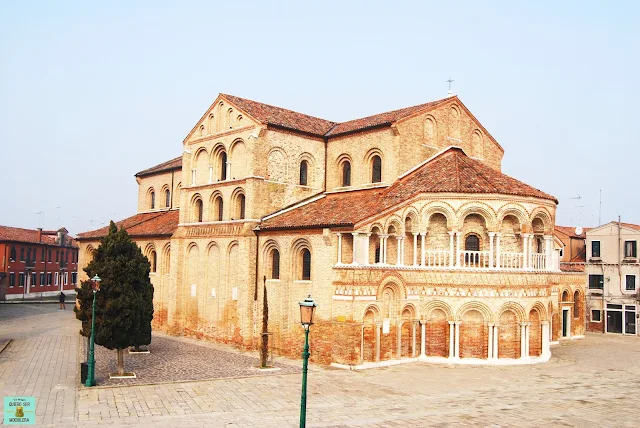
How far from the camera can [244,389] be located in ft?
67.3

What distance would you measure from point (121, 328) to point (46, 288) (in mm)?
49772

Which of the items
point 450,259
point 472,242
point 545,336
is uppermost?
point 472,242

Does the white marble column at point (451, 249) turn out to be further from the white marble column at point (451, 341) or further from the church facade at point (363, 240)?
the white marble column at point (451, 341)

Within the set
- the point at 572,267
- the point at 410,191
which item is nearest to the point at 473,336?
the point at 410,191

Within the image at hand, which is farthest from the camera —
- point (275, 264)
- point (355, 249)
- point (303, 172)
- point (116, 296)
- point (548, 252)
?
point (303, 172)

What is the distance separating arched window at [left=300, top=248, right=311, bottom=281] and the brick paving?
440 centimetres

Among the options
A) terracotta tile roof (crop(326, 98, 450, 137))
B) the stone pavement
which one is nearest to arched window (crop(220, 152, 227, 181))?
terracotta tile roof (crop(326, 98, 450, 137))

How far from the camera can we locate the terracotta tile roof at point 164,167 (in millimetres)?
43675

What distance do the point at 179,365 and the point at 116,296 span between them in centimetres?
447

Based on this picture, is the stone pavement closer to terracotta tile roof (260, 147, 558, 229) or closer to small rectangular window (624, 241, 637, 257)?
terracotta tile roof (260, 147, 558, 229)

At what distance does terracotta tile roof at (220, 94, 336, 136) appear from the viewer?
106 feet

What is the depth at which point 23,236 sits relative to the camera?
61.7m

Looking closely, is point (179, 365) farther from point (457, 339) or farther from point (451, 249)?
point (451, 249)

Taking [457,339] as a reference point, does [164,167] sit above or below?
above
